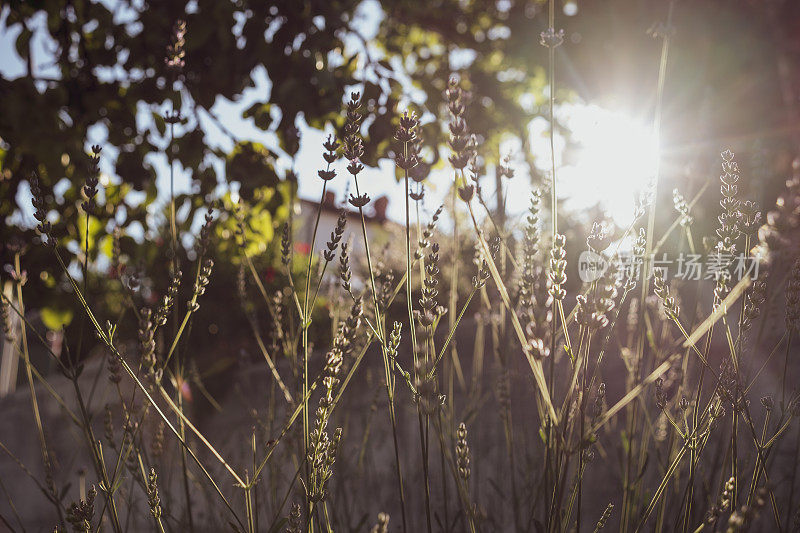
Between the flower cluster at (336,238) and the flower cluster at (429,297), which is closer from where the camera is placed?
the flower cluster at (429,297)

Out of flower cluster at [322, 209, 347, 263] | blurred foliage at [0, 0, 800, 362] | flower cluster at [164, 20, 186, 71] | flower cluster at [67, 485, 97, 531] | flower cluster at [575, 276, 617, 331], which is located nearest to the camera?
flower cluster at [575, 276, 617, 331]

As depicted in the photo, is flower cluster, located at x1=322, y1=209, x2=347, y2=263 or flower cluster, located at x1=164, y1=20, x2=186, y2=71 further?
flower cluster, located at x1=164, y1=20, x2=186, y2=71

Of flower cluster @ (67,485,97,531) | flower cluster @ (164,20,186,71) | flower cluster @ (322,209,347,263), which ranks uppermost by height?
flower cluster @ (164,20,186,71)

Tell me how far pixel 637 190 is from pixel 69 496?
2918 mm

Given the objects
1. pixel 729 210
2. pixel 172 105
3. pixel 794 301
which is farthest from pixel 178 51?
pixel 794 301

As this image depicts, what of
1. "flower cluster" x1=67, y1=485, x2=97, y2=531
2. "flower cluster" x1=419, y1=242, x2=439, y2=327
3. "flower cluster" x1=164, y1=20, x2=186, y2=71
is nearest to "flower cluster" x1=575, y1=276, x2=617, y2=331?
"flower cluster" x1=419, y1=242, x2=439, y2=327

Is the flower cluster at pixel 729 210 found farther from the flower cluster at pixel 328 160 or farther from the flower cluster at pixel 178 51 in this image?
the flower cluster at pixel 178 51

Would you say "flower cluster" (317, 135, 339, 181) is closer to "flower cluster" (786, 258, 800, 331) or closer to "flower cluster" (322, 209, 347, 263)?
"flower cluster" (322, 209, 347, 263)

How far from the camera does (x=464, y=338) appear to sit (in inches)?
108

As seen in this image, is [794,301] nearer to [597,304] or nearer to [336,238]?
[597,304]

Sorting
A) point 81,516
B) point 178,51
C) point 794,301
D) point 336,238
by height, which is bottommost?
point 81,516

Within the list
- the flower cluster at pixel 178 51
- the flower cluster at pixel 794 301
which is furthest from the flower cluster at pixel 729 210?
the flower cluster at pixel 178 51

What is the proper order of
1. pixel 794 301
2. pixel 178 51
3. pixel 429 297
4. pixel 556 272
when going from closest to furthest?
1. pixel 556 272
2. pixel 429 297
3. pixel 794 301
4. pixel 178 51

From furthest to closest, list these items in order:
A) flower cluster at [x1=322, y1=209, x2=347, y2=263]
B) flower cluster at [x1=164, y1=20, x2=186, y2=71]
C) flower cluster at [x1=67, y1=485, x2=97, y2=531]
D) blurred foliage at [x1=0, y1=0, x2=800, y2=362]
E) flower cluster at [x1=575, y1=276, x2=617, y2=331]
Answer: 1. blurred foliage at [x1=0, y1=0, x2=800, y2=362]
2. flower cluster at [x1=164, y1=20, x2=186, y2=71]
3. flower cluster at [x1=322, y1=209, x2=347, y2=263]
4. flower cluster at [x1=67, y1=485, x2=97, y2=531]
5. flower cluster at [x1=575, y1=276, x2=617, y2=331]
